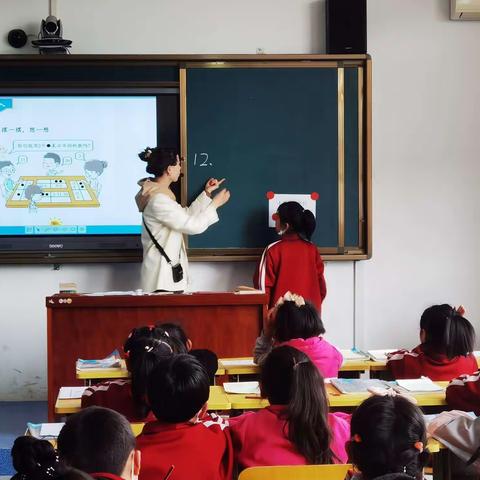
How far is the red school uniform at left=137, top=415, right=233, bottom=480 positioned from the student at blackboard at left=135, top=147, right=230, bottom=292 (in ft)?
11.1

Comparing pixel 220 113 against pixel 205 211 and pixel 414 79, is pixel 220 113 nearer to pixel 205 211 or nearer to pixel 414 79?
pixel 205 211

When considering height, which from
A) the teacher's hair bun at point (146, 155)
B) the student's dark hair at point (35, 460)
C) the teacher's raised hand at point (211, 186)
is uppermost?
the teacher's hair bun at point (146, 155)

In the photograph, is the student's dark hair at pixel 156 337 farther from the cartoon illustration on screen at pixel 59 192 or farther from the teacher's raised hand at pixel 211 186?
the cartoon illustration on screen at pixel 59 192

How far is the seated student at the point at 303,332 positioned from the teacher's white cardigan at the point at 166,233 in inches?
75.2

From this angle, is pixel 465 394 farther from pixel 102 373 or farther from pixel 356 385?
pixel 102 373

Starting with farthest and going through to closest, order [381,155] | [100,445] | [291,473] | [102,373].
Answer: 1. [381,155]
2. [102,373]
3. [291,473]
4. [100,445]

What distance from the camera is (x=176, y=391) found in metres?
2.47

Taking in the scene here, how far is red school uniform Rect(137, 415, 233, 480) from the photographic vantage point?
7.86 feet

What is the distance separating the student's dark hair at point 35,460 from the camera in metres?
1.43

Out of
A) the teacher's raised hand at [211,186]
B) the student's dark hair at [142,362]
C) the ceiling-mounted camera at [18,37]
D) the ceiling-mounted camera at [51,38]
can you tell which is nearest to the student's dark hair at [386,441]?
the student's dark hair at [142,362]

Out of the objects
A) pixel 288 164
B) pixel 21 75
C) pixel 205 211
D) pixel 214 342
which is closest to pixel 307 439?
pixel 214 342

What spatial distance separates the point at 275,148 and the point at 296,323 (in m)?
2.69

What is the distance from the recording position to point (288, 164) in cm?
643

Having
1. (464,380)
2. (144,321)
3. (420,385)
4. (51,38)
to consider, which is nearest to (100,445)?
(464,380)
